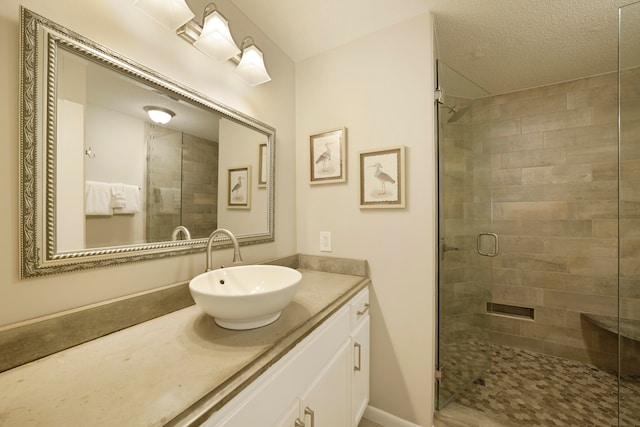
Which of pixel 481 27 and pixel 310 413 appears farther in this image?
pixel 481 27

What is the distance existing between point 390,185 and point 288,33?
1.12 metres

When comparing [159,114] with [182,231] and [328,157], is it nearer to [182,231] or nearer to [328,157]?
[182,231]

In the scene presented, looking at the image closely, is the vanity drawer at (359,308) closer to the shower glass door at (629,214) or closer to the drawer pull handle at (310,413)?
the drawer pull handle at (310,413)

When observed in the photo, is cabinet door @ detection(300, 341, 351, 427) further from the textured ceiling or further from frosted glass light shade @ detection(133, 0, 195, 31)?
the textured ceiling

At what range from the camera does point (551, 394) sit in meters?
1.65

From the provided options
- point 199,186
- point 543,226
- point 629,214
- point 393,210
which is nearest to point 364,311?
point 393,210

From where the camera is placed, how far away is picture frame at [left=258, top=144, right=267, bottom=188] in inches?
57.7

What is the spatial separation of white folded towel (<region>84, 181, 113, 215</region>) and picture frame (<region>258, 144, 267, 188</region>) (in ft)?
2.37

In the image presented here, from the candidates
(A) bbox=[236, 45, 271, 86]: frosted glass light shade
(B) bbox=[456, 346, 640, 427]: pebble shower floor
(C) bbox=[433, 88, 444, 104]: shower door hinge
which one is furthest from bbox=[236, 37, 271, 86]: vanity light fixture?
(B) bbox=[456, 346, 640, 427]: pebble shower floor

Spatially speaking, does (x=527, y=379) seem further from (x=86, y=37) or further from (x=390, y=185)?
(x=86, y=37)

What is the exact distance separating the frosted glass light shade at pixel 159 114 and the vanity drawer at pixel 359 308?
1.19 meters

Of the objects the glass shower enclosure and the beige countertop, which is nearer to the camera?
the beige countertop

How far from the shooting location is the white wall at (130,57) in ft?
2.12

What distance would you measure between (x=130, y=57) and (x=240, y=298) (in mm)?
952
